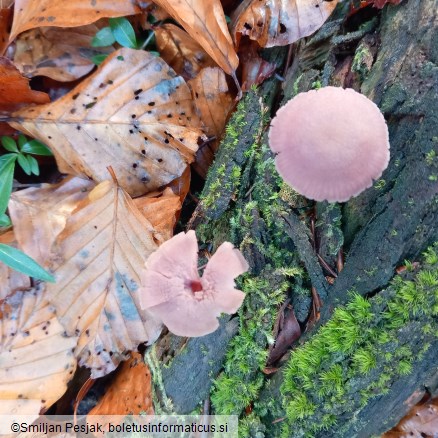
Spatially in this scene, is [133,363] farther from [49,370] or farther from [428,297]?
[428,297]

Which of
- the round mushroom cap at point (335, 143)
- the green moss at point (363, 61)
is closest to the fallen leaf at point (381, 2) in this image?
the green moss at point (363, 61)

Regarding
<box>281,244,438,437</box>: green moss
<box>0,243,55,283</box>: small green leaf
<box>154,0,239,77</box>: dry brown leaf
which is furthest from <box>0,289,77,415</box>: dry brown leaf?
<box>154,0,239,77</box>: dry brown leaf

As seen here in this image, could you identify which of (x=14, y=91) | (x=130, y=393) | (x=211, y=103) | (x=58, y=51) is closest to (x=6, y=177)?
(x=14, y=91)

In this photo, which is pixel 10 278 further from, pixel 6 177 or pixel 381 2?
pixel 381 2

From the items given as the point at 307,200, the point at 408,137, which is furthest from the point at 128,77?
the point at 408,137

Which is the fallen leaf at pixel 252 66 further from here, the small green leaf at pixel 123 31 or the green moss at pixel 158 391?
the green moss at pixel 158 391
